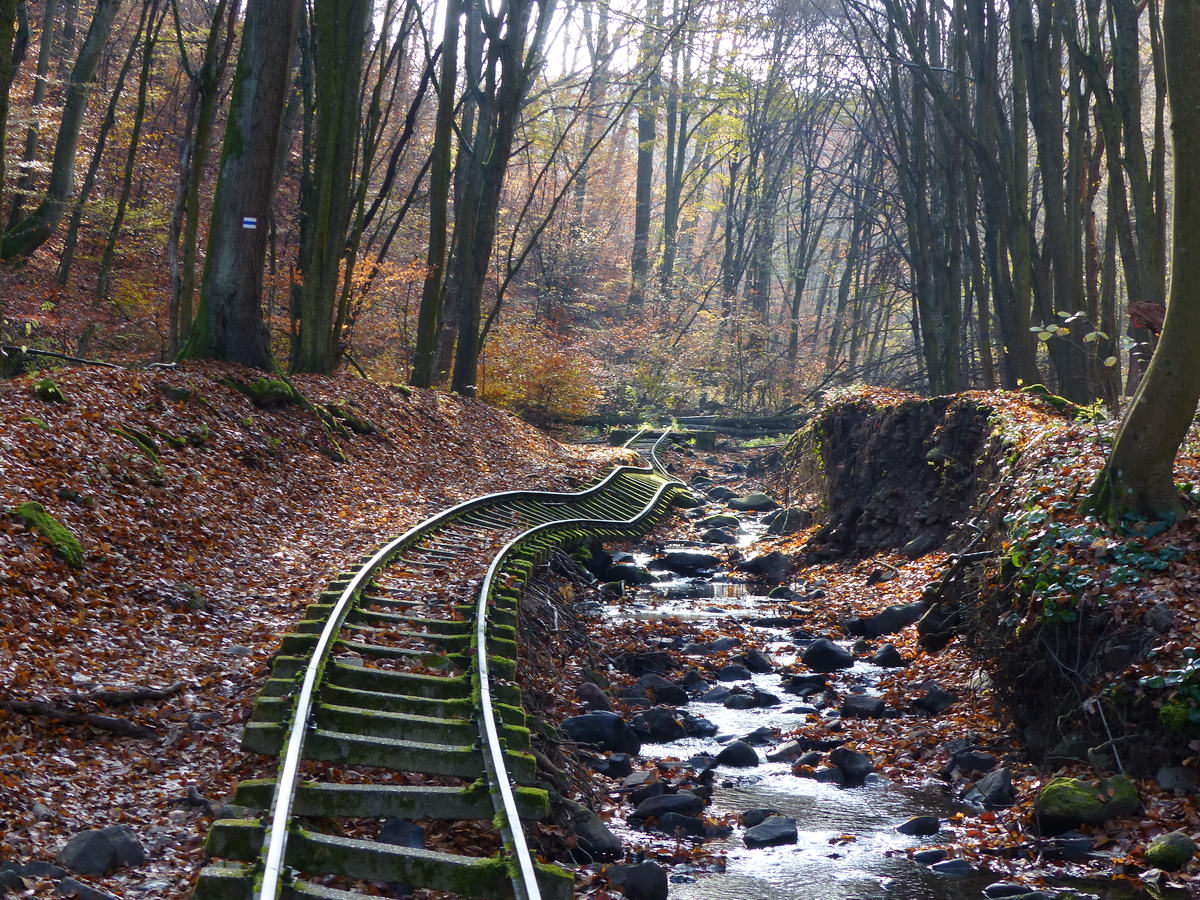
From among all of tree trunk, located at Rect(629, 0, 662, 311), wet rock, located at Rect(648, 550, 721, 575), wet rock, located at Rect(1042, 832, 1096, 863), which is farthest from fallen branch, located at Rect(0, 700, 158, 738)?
tree trunk, located at Rect(629, 0, 662, 311)

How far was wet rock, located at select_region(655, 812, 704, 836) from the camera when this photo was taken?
264 inches

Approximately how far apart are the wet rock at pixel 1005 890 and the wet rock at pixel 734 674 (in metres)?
4.81

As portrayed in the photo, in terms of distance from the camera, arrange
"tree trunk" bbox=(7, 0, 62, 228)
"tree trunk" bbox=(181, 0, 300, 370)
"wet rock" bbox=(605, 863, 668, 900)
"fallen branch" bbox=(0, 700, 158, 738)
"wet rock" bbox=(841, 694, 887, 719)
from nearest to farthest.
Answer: "wet rock" bbox=(605, 863, 668, 900) < "fallen branch" bbox=(0, 700, 158, 738) < "wet rock" bbox=(841, 694, 887, 719) < "tree trunk" bbox=(181, 0, 300, 370) < "tree trunk" bbox=(7, 0, 62, 228)

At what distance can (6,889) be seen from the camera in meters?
4.37

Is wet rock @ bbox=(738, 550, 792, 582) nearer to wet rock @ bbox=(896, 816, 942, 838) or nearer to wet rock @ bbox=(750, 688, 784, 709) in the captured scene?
wet rock @ bbox=(750, 688, 784, 709)

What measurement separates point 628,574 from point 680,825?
8780mm

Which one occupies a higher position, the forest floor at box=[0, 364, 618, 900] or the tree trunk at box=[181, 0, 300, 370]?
the tree trunk at box=[181, 0, 300, 370]

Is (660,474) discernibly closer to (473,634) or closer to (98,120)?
(98,120)

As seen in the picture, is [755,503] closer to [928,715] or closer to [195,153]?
[195,153]

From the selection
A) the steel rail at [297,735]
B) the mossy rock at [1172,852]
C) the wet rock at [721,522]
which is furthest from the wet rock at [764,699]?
the wet rock at [721,522]

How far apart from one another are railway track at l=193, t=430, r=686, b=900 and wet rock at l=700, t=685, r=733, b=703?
203 centimetres

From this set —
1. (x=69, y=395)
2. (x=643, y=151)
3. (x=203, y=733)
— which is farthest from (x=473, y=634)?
(x=643, y=151)

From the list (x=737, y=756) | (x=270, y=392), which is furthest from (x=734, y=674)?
(x=270, y=392)

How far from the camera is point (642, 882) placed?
558 centimetres
